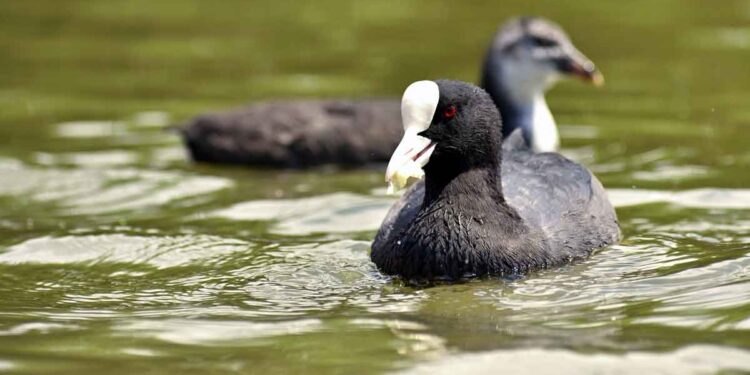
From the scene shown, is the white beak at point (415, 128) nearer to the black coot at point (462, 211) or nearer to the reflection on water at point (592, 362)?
the black coot at point (462, 211)

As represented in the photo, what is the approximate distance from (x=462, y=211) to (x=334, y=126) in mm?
3817

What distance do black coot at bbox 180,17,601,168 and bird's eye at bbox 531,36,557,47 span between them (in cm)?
11

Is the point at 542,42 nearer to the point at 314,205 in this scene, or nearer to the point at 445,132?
the point at 314,205

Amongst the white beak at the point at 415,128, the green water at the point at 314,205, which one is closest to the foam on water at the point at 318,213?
the green water at the point at 314,205

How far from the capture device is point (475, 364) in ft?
17.0

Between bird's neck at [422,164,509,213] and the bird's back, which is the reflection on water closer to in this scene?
bird's neck at [422,164,509,213]

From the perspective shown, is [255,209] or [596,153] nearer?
[255,209]

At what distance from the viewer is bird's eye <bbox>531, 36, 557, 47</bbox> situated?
10750mm

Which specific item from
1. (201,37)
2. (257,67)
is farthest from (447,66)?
(201,37)

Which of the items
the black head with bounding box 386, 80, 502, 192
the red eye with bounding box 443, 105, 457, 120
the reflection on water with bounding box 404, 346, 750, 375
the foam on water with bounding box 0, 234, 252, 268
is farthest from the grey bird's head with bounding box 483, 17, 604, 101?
the reflection on water with bounding box 404, 346, 750, 375

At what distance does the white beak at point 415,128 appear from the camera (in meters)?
6.34

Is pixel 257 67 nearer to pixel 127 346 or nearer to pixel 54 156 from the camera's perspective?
pixel 54 156

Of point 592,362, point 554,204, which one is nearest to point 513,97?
point 554,204

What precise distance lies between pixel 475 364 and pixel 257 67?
8186 millimetres
